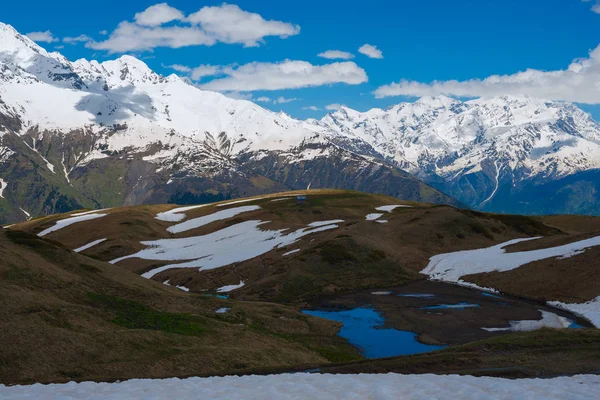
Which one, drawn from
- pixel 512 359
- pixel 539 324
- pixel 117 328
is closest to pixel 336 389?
pixel 512 359

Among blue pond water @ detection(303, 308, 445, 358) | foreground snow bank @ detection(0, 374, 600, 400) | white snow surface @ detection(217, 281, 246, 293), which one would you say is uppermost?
foreground snow bank @ detection(0, 374, 600, 400)

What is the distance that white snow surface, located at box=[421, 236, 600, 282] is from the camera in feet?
289

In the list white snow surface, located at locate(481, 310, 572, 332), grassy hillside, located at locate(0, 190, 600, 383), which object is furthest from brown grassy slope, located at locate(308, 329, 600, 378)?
white snow surface, located at locate(481, 310, 572, 332)

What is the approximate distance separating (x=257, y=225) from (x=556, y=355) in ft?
390

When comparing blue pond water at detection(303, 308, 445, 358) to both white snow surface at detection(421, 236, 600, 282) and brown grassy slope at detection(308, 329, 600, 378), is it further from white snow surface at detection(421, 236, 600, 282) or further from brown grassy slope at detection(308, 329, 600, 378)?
white snow surface at detection(421, 236, 600, 282)

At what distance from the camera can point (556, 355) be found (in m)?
35.9

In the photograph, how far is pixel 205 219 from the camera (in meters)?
191

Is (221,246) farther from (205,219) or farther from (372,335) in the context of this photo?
(372,335)

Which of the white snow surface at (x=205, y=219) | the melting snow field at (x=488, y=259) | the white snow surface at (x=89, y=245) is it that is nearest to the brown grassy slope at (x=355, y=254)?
the melting snow field at (x=488, y=259)

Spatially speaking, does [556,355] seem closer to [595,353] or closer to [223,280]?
[595,353]

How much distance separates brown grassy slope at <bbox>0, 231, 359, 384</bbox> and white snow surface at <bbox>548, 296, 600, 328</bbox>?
26345 millimetres

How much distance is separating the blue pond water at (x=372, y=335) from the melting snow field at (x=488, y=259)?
23.7 m

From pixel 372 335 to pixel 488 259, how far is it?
4114cm

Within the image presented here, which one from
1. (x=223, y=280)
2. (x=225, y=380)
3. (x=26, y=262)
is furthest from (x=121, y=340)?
(x=223, y=280)
